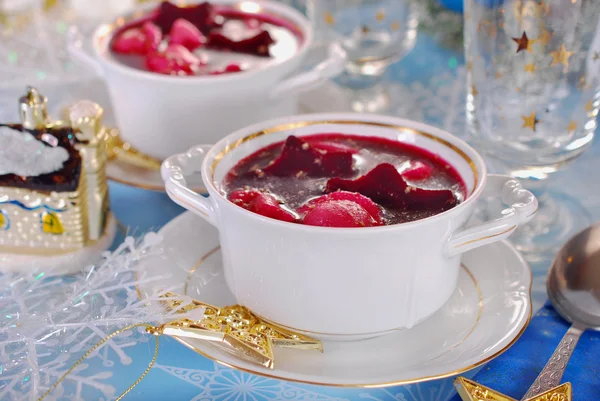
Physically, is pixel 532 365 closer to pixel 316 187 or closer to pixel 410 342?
pixel 410 342

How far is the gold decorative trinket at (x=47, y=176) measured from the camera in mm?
1042

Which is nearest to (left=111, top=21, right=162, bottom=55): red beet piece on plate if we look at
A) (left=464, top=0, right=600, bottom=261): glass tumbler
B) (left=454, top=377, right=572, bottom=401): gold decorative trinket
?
(left=464, top=0, right=600, bottom=261): glass tumbler

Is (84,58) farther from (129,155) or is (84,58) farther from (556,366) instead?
(556,366)

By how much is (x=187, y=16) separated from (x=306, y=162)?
0.65 meters

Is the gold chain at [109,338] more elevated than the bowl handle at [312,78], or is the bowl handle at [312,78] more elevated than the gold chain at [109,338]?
the bowl handle at [312,78]

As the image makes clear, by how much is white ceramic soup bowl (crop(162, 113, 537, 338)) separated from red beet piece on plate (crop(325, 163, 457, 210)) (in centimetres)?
5

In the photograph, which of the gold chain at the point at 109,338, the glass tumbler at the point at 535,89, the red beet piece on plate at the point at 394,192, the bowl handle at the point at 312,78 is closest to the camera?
the gold chain at the point at 109,338

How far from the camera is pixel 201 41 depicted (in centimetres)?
149

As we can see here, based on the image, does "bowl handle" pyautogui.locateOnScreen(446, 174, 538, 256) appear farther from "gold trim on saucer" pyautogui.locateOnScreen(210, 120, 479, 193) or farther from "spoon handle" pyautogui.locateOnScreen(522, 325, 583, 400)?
"spoon handle" pyautogui.locateOnScreen(522, 325, 583, 400)

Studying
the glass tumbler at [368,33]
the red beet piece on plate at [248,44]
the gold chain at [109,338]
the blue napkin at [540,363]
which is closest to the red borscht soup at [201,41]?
the red beet piece on plate at [248,44]

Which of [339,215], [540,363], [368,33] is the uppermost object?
[339,215]

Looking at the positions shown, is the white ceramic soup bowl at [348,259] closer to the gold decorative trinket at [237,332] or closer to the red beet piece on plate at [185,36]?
the gold decorative trinket at [237,332]

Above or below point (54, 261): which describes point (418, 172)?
above

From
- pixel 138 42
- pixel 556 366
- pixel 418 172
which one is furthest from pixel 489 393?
pixel 138 42
